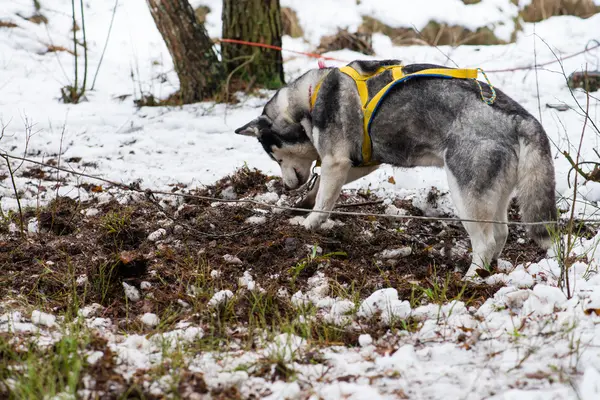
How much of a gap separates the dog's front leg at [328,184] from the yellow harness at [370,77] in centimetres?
17

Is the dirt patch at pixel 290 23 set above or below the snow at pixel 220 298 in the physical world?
above

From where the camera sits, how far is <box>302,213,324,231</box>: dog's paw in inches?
168

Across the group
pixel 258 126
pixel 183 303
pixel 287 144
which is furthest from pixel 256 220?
pixel 183 303

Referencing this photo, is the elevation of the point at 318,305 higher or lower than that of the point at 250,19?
lower

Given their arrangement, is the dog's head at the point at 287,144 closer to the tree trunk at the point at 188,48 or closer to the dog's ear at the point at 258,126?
the dog's ear at the point at 258,126

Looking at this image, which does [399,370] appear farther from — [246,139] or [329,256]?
[246,139]

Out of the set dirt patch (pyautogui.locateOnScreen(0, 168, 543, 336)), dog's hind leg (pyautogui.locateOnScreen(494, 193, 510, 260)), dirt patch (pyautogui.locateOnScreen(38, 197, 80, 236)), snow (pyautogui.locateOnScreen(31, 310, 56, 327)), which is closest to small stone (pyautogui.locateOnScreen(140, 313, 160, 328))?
dirt patch (pyautogui.locateOnScreen(0, 168, 543, 336))

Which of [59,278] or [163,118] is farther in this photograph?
[163,118]

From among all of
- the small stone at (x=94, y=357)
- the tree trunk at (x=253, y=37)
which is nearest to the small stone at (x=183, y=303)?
the small stone at (x=94, y=357)

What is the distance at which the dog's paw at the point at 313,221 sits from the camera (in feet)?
14.0

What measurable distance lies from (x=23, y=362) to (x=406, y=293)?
1867mm

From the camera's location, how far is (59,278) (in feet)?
10.9

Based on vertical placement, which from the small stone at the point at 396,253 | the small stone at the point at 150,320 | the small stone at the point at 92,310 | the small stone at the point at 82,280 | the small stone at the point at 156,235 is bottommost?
the small stone at the point at 92,310

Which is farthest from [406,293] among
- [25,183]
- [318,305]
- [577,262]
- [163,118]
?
[163,118]
